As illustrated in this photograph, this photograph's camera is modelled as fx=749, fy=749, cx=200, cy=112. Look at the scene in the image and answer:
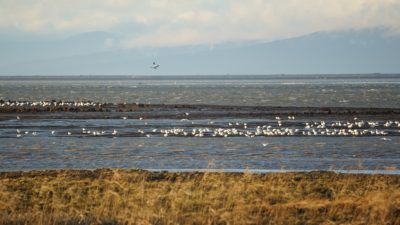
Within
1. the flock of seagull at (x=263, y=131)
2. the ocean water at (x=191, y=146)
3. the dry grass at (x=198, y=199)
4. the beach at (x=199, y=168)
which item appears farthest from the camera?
the flock of seagull at (x=263, y=131)

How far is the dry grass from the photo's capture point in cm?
1295

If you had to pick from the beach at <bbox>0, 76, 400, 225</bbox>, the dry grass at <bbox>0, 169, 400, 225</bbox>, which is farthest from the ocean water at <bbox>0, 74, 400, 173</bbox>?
the dry grass at <bbox>0, 169, 400, 225</bbox>

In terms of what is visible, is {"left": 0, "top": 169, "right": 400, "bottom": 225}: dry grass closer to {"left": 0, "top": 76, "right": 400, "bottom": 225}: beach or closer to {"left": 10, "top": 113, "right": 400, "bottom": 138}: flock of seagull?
{"left": 0, "top": 76, "right": 400, "bottom": 225}: beach

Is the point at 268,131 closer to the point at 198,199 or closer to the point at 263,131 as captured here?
the point at 263,131

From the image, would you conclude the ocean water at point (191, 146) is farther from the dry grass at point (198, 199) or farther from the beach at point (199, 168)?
the dry grass at point (198, 199)

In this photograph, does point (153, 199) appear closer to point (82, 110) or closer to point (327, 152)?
point (327, 152)

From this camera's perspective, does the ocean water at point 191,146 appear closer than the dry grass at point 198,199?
No

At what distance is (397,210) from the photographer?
44.9ft

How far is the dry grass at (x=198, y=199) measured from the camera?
13.0 meters

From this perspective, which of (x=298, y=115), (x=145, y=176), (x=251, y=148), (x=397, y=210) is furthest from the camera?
(x=298, y=115)

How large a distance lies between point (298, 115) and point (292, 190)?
4091 centimetres

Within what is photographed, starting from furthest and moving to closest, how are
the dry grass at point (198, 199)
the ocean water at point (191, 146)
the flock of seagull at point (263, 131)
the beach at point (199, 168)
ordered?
1. the flock of seagull at point (263, 131)
2. the ocean water at point (191, 146)
3. the beach at point (199, 168)
4. the dry grass at point (198, 199)

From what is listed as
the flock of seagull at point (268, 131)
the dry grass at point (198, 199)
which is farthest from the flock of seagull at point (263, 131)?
the dry grass at point (198, 199)

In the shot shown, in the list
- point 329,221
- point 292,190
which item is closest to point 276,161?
point 292,190
